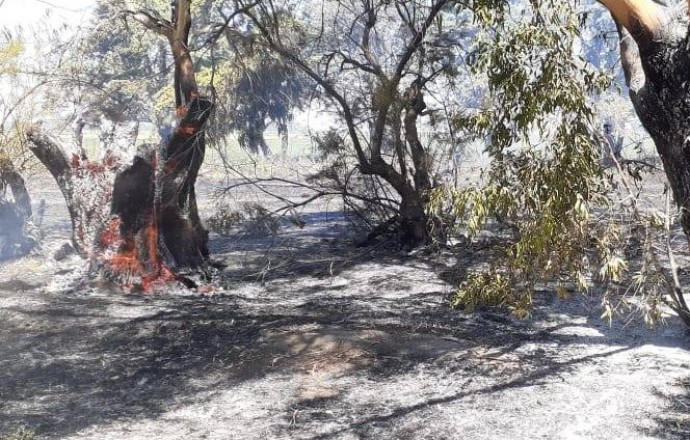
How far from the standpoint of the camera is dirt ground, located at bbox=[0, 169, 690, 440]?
5.70 m

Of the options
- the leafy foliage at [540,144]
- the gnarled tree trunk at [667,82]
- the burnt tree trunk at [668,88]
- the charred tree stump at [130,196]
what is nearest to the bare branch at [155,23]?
the charred tree stump at [130,196]

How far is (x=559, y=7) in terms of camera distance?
6.84 metres

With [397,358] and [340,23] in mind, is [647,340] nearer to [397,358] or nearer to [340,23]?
[397,358]

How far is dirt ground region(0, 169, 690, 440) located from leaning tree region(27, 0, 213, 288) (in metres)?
0.43

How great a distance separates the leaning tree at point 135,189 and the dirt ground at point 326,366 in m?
0.43

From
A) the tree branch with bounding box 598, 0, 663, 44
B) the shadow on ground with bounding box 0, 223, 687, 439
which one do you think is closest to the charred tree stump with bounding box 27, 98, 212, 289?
the shadow on ground with bounding box 0, 223, 687, 439

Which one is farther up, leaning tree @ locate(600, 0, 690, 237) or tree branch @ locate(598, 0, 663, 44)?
tree branch @ locate(598, 0, 663, 44)

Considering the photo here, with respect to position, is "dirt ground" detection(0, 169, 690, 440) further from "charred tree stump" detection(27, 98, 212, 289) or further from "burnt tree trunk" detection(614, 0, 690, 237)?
"burnt tree trunk" detection(614, 0, 690, 237)

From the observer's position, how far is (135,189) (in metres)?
10.7

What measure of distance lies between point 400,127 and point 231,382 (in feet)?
23.6

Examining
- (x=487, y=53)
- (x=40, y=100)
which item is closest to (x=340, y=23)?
(x=40, y=100)

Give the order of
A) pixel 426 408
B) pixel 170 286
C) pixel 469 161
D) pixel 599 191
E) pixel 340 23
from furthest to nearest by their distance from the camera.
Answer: pixel 340 23
pixel 469 161
pixel 170 286
pixel 599 191
pixel 426 408

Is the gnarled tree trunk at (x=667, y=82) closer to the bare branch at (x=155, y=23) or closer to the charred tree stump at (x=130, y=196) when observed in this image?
the charred tree stump at (x=130, y=196)

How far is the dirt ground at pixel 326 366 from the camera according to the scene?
5.70 meters
